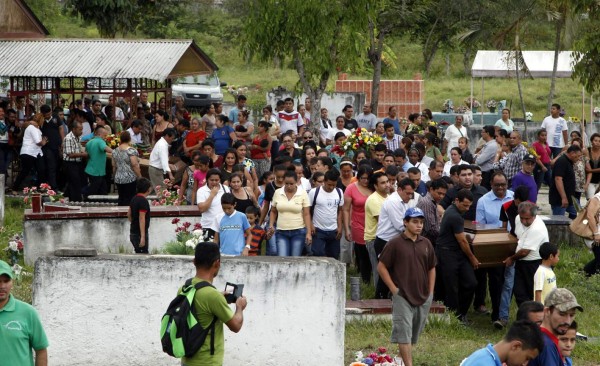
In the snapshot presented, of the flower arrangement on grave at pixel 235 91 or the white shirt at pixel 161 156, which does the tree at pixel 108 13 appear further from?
the white shirt at pixel 161 156

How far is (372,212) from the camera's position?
45.0ft

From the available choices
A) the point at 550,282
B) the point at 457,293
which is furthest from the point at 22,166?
the point at 550,282

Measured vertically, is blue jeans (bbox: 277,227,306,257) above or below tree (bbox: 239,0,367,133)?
below

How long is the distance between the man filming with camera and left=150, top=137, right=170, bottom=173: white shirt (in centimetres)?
1009

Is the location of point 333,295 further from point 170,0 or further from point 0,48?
point 170,0

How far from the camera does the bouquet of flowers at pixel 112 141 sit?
63.5 feet

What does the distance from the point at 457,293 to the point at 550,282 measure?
2026 millimetres

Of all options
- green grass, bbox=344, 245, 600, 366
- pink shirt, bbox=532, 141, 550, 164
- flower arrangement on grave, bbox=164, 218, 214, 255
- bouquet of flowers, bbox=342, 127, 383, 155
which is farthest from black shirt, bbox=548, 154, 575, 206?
flower arrangement on grave, bbox=164, 218, 214, 255

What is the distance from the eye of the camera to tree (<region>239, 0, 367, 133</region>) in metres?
21.7

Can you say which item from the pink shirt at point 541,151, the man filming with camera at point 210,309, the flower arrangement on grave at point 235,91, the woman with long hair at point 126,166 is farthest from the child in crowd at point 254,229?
the flower arrangement on grave at point 235,91

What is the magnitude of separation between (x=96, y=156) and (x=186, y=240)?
6167mm

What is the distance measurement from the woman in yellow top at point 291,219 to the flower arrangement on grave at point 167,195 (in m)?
2.58

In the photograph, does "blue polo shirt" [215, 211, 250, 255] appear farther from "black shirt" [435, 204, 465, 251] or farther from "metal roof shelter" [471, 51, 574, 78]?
"metal roof shelter" [471, 51, 574, 78]

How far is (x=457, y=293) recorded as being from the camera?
12.9m
